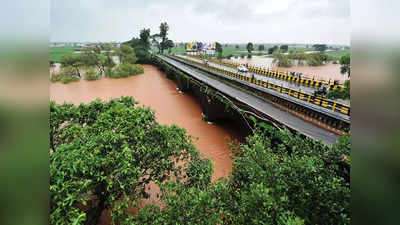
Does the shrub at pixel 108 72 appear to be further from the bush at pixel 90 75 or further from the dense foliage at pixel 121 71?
the bush at pixel 90 75

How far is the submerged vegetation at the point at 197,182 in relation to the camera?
9.89 feet

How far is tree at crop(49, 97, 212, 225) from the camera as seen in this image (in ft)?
11.0

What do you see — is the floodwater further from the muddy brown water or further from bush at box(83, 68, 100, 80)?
bush at box(83, 68, 100, 80)

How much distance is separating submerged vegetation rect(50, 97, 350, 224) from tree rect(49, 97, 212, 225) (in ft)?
0.07

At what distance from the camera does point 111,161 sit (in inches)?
160

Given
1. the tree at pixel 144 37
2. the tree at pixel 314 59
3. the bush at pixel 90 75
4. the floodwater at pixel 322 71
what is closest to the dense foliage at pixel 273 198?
the floodwater at pixel 322 71

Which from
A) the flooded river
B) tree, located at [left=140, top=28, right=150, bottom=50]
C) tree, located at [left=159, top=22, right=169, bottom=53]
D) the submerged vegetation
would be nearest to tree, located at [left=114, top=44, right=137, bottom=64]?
the flooded river

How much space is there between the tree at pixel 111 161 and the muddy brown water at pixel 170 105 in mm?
1058

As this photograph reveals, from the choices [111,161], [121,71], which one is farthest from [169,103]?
[121,71]

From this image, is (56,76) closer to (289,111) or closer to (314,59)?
(289,111)
